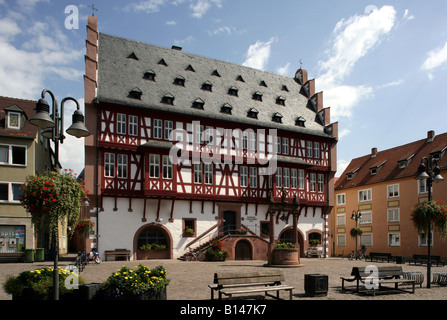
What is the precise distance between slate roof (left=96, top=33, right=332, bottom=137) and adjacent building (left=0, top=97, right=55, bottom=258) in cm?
588

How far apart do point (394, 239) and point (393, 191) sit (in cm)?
472

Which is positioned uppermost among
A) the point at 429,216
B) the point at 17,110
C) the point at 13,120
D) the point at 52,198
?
the point at 17,110

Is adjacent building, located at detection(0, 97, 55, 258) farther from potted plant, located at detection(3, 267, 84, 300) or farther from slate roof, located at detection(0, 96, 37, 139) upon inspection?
potted plant, located at detection(3, 267, 84, 300)

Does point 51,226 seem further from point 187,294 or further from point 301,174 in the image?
point 301,174

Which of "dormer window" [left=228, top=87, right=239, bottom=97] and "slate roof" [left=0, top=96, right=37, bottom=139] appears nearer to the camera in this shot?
"slate roof" [left=0, top=96, right=37, bottom=139]

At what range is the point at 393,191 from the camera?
40.0 meters

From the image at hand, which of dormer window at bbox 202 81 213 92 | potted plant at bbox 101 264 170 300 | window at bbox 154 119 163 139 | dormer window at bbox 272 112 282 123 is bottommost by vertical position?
potted plant at bbox 101 264 170 300

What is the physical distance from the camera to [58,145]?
346 inches

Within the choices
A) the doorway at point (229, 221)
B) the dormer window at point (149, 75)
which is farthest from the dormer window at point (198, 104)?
the doorway at point (229, 221)

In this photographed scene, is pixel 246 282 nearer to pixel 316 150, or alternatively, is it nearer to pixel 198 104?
pixel 198 104

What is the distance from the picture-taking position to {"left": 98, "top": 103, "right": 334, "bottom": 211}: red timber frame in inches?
1067

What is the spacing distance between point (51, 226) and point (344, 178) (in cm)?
4351

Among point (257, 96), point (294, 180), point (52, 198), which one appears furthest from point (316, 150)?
point (52, 198)

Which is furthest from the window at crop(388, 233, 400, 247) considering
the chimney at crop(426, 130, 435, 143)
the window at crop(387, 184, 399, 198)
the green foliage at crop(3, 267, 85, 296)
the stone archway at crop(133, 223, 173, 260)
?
the green foliage at crop(3, 267, 85, 296)
